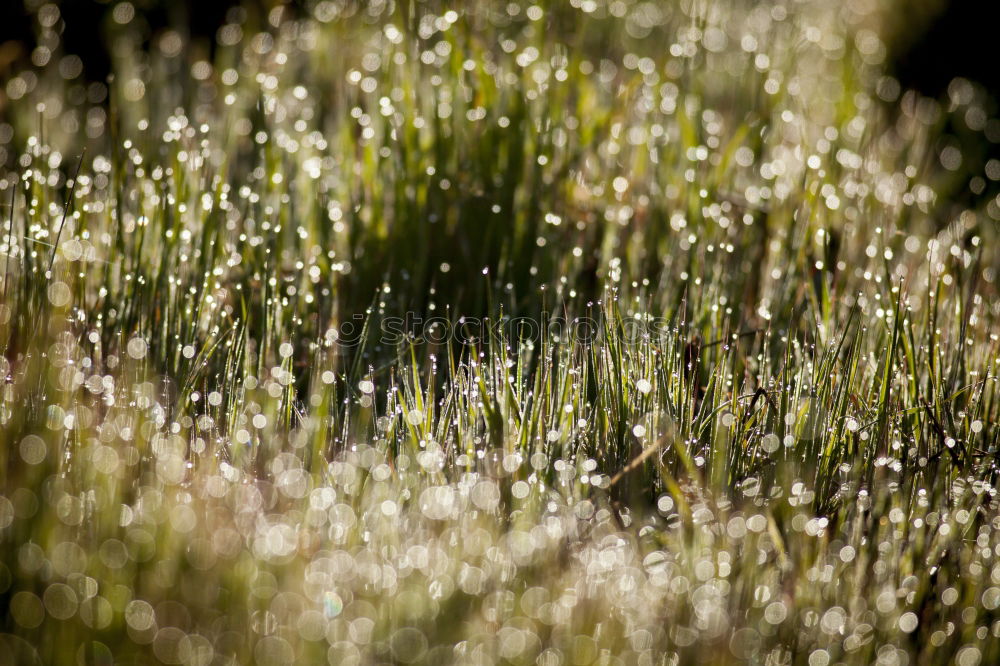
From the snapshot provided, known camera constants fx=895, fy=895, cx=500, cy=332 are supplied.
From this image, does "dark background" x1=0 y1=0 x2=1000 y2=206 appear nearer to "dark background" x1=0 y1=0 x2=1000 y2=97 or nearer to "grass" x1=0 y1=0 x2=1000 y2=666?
"dark background" x1=0 y1=0 x2=1000 y2=97

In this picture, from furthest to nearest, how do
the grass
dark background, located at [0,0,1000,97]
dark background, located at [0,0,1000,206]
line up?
1. dark background, located at [0,0,1000,97]
2. dark background, located at [0,0,1000,206]
3. the grass

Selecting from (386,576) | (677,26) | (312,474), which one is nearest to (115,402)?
(312,474)

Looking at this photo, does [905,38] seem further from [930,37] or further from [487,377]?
[487,377]

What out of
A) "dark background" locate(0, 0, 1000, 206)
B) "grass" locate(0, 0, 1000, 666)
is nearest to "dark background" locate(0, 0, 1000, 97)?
"dark background" locate(0, 0, 1000, 206)

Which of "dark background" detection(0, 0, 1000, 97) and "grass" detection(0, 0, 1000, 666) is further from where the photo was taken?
"dark background" detection(0, 0, 1000, 97)

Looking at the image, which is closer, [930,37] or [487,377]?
[487,377]

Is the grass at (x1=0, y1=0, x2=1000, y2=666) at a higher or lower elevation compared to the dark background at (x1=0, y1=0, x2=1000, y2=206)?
lower

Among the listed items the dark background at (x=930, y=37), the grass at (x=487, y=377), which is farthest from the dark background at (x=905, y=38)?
the grass at (x=487, y=377)

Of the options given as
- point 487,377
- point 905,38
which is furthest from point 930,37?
point 487,377

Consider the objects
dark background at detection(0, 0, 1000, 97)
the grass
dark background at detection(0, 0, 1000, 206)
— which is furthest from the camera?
dark background at detection(0, 0, 1000, 97)
